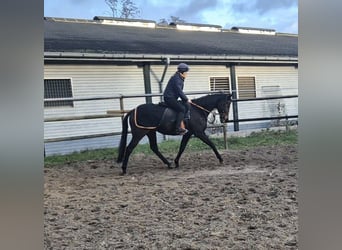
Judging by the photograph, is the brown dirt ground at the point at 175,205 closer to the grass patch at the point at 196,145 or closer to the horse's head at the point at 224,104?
the grass patch at the point at 196,145

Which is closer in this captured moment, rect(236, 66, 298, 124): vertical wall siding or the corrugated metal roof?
the corrugated metal roof

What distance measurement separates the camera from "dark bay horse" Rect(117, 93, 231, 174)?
390 cm

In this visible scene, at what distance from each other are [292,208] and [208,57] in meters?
4.24

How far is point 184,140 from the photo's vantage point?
418cm

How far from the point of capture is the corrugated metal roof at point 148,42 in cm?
565

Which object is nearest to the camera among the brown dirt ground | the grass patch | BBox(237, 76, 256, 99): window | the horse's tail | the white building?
the brown dirt ground

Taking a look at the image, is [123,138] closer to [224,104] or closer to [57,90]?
[224,104]

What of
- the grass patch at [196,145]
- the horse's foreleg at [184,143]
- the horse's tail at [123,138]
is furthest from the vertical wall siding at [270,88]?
the horse's tail at [123,138]

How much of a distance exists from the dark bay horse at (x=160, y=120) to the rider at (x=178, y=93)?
60mm

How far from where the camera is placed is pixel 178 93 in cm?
392

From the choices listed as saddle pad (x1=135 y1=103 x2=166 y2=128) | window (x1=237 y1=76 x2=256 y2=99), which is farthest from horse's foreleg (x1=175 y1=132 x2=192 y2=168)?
window (x1=237 y1=76 x2=256 y2=99)

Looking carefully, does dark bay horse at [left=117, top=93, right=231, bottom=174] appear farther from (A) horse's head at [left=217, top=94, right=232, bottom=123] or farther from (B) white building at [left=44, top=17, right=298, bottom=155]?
(B) white building at [left=44, top=17, right=298, bottom=155]

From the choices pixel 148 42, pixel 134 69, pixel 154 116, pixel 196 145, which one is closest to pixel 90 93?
pixel 134 69

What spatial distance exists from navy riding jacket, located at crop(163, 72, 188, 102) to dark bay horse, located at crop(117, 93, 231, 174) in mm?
145
